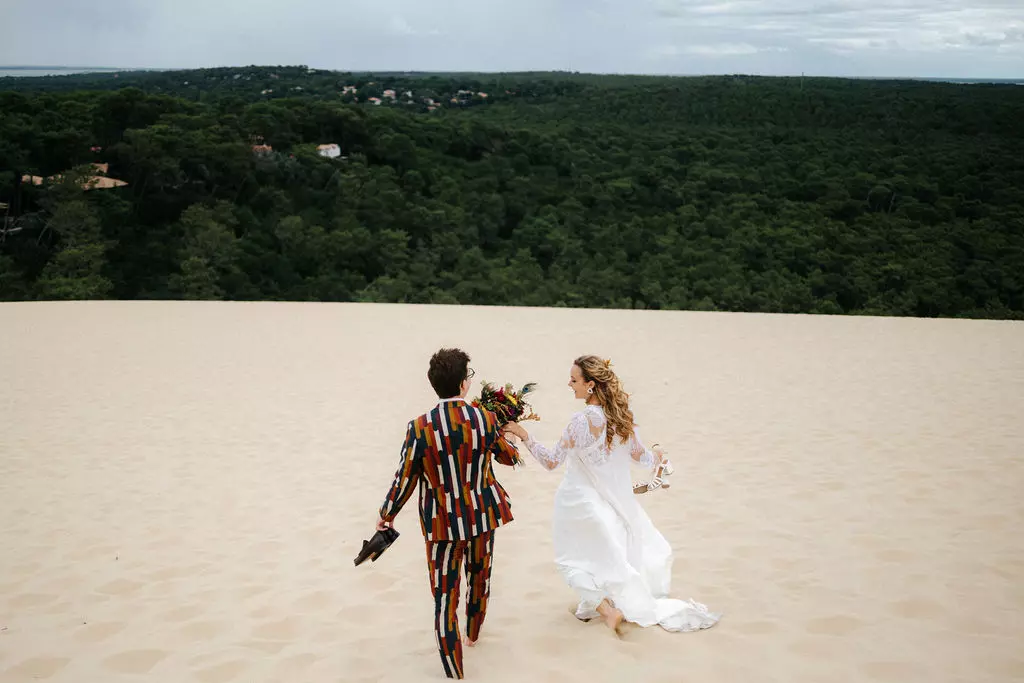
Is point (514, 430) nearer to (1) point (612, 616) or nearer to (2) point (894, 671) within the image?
(1) point (612, 616)

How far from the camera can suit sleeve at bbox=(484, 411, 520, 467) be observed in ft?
12.6

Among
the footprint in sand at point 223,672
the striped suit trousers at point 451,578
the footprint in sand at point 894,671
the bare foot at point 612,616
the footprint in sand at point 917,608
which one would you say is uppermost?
the striped suit trousers at point 451,578

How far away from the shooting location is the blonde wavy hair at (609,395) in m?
4.22

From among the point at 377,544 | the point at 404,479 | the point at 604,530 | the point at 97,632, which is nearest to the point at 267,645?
the point at 97,632

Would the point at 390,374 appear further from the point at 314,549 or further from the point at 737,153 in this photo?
the point at 737,153

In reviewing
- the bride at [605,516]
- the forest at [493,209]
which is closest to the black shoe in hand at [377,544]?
the bride at [605,516]

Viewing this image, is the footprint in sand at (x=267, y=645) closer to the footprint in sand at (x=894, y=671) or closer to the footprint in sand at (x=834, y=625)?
the footprint in sand at (x=834, y=625)

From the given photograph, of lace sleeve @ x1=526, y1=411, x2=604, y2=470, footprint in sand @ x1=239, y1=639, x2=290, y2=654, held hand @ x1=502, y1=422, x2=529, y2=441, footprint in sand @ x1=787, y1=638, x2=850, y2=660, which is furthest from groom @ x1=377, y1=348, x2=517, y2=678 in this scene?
footprint in sand @ x1=787, y1=638, x2=850, y2=660

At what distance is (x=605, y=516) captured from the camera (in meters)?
4.31

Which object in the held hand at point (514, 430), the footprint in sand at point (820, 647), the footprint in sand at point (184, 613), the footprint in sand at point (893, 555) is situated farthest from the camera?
the footprint in sand at point (893, 555)

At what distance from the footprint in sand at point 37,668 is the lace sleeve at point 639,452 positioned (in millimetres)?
2927

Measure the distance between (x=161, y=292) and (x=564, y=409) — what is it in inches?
1033

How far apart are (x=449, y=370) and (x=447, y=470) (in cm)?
43

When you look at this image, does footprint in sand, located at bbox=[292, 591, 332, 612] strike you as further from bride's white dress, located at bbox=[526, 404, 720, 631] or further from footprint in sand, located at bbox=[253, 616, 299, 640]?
bride's white dress, located at bbox=[526, 404, 720, 631]
